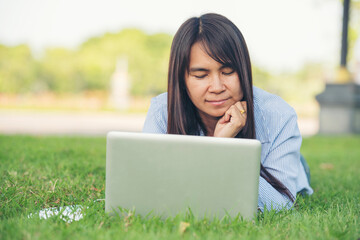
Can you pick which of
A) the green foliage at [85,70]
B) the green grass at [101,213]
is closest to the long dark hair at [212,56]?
the green grass at [101,213]

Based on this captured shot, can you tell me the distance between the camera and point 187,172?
4.81ft

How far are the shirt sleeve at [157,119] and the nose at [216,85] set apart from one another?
1.44 ft

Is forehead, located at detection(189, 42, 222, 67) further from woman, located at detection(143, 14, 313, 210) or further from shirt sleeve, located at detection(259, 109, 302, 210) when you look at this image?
shirt sleeve, located at detection(259, 109, 302, 210)

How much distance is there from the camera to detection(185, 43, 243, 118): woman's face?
200 centimetres

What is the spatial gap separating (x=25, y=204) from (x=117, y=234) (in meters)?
0.81

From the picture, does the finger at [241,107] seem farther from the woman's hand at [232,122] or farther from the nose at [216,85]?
the nose at [216,85]

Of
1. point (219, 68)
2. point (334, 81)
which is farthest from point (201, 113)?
point (334, 81)

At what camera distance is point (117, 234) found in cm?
148

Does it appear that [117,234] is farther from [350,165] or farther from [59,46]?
[59,46]

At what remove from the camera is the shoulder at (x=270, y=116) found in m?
2.13

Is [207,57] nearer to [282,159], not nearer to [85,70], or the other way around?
[282,159]

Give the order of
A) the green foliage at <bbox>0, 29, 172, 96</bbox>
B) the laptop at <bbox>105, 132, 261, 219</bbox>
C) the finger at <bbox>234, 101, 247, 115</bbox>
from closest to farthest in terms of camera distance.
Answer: the laptop at <bbox>105, 132, 261, 219</bbox> < the finger at <bbox>234, 101, 247, 115</bbox> < the green foliage at <bbox>0, 29, 172, 96</bbox>

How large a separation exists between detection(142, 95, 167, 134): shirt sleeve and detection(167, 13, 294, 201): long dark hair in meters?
0.06

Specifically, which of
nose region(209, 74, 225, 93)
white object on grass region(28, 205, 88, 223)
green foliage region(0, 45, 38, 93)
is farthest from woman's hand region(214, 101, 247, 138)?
green foliage region(0, 45, 38, 93)
